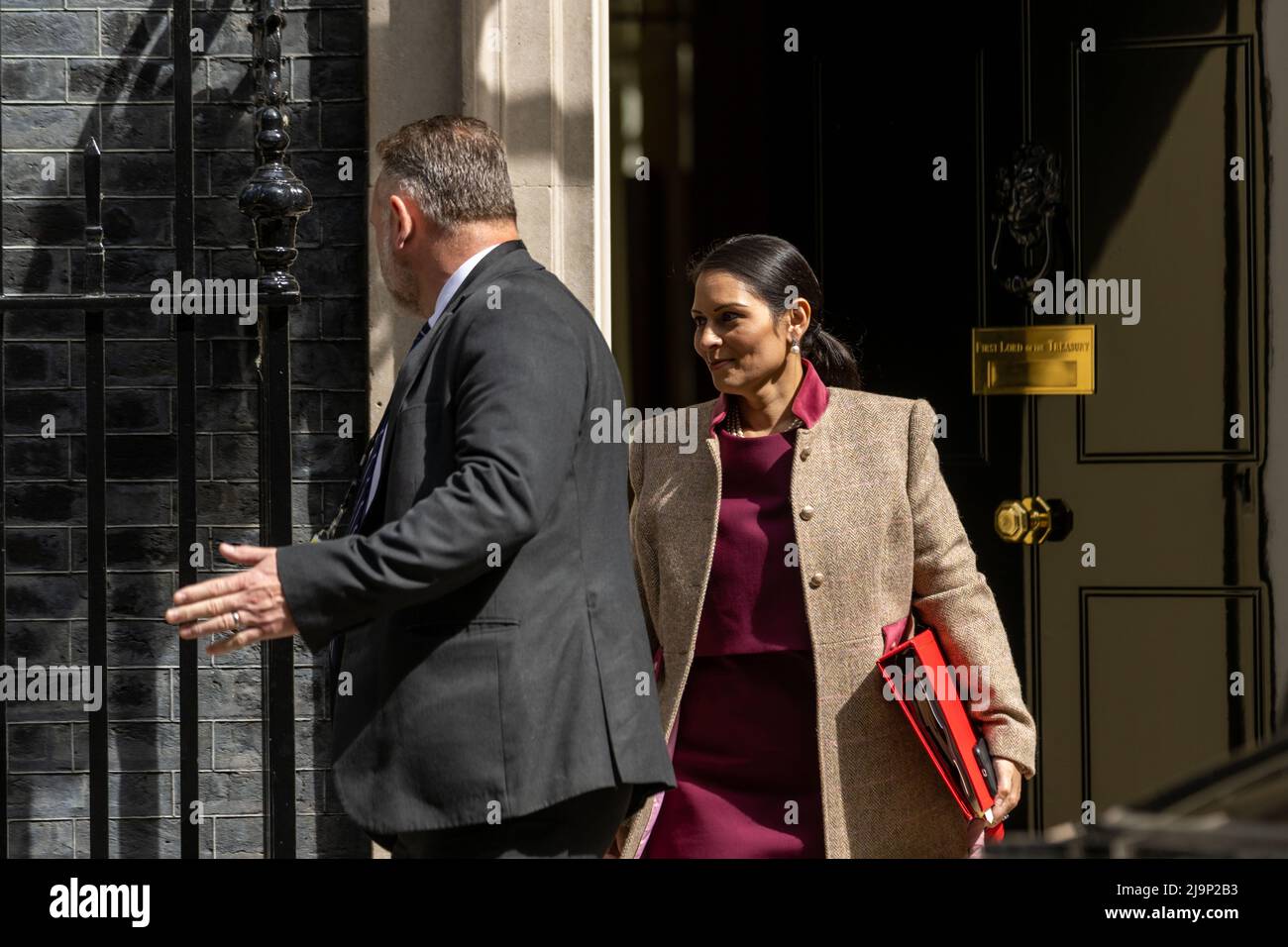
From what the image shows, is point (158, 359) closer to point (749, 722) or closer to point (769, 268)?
point (769, 268)

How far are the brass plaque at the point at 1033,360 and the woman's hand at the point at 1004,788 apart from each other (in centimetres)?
193

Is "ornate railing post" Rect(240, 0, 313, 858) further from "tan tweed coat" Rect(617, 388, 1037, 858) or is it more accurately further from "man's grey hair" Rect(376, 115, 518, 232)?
"man's grey hair" Rect(376, 115, 518, 232)

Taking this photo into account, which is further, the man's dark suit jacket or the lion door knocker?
the lion door knocker

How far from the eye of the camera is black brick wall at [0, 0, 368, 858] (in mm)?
4625

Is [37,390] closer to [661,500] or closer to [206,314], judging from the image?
[206,314]

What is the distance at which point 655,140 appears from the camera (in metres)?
5.38

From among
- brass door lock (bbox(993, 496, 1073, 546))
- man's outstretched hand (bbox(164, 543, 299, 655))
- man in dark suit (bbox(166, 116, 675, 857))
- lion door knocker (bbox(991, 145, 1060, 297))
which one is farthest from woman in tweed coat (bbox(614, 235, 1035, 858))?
lion door knocker (bbox(991, 145, 1060, 297))

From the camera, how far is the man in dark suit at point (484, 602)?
2.53 m

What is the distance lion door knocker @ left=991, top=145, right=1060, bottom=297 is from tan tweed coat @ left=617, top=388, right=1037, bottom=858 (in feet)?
5.55

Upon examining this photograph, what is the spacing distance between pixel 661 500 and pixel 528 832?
3.31 feet

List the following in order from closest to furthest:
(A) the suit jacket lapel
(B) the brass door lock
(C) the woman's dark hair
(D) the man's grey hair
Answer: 1. (A) the suit jacket lapel
2. (D) the man's grey hair
3. (C) the woman's dark hair
4. (B) the brass door lock

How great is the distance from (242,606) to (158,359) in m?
2.31

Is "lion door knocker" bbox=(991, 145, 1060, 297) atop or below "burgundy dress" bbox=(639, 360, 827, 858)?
atop

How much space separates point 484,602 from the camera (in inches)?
104
